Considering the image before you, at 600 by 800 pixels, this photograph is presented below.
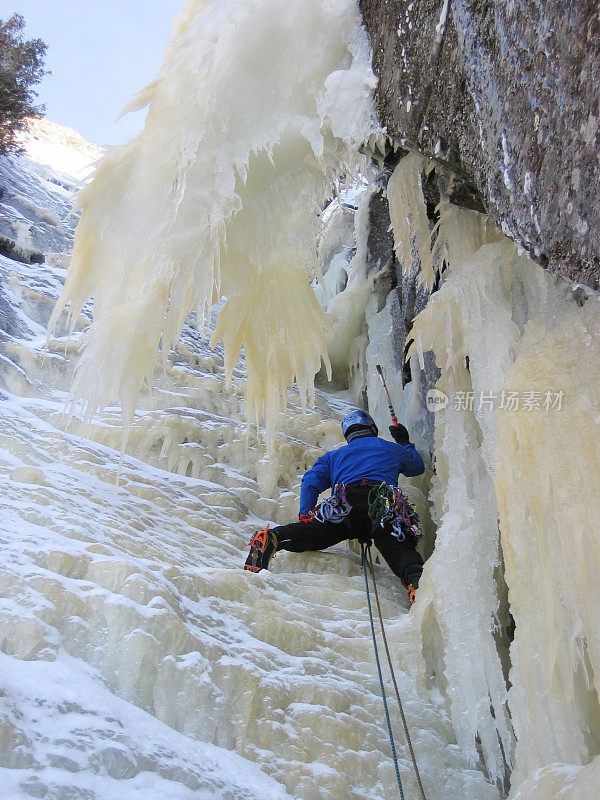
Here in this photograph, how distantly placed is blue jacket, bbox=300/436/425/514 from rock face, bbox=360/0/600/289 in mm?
2292

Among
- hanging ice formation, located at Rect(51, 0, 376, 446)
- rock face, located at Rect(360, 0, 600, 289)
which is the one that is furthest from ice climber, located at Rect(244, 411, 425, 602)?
rock face, located at Rect(360, 0, 600, 289)

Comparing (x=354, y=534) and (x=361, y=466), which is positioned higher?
(x=361, y=466)

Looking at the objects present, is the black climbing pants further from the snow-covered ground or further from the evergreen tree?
the evergreen tree

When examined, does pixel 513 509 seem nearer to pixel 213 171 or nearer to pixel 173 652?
pixel 173 652

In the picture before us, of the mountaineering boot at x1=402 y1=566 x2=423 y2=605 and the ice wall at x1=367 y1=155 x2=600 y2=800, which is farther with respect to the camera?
the mountaineering boot at x1=402 y1=566 x2=423 y2=605

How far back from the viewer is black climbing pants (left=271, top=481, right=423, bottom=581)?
4391 mm

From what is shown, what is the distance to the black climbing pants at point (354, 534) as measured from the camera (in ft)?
14.4

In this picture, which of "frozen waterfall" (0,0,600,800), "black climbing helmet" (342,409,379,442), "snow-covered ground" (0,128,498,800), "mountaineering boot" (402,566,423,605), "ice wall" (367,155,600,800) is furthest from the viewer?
"black climbing helmet" (342,409,379,442)

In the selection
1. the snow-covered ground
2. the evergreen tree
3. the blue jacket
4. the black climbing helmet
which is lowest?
the snow-covered ground

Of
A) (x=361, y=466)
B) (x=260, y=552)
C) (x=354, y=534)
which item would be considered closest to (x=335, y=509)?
(x=354, y=534)

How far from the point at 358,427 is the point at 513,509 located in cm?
262

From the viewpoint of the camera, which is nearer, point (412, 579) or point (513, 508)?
point (513, 508)

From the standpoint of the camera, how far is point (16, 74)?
916cm

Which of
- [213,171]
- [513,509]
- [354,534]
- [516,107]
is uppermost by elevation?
[213,171]
